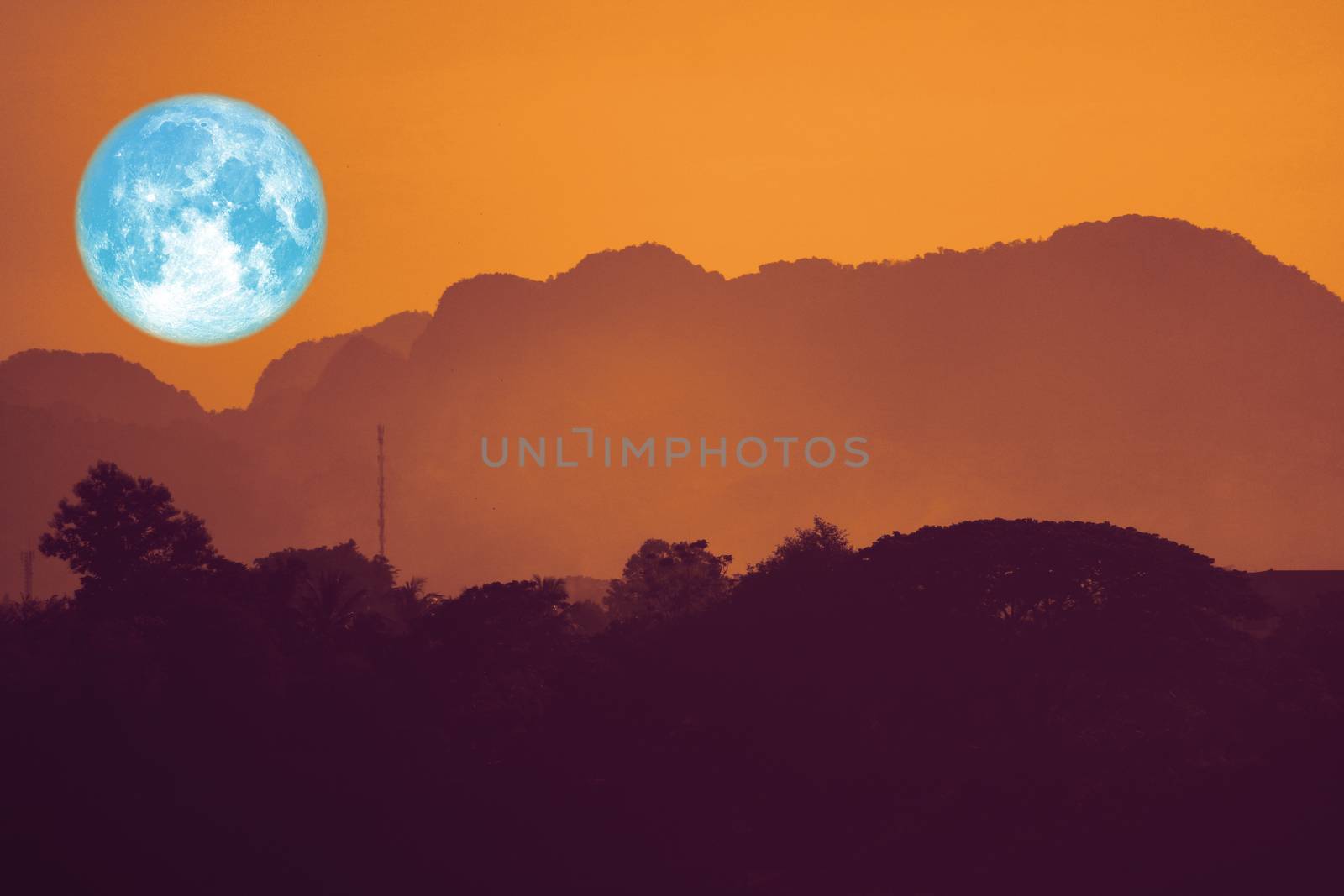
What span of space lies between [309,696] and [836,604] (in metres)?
19.9

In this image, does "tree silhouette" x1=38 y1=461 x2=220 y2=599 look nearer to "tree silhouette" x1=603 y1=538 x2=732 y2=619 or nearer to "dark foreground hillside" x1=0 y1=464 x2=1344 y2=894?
"dark foreground hillside" x1=0 y1=464 x2=1344 y2=894

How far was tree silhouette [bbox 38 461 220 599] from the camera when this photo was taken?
8331 cm

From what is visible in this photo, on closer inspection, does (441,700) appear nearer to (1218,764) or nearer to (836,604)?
(836,604)

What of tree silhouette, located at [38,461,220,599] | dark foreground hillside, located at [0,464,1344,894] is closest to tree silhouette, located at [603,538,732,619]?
tree silhouette, located at [38,461,220,599]

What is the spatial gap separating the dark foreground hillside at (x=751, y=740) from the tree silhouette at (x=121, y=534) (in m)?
6.86

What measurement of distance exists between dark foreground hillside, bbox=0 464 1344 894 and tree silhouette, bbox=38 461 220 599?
22.5 feet

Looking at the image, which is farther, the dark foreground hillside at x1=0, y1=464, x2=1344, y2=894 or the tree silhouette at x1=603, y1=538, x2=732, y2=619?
the tree silhouette at x1=603, y1=538, x2=732, y2=619

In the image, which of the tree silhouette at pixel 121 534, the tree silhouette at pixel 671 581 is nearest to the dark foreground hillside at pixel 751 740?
the tree silhouette at pixel 121 534

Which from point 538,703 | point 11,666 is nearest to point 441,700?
point 538,703

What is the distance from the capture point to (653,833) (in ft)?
221

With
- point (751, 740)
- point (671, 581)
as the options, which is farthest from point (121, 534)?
point (671, 581)

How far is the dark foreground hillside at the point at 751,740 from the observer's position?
61938 millimetres

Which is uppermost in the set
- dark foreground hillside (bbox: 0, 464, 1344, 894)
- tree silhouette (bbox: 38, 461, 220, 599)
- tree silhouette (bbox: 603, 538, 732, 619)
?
tree silhouette (bbox: 603, 538, 732, 619)

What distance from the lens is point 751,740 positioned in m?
70.0
